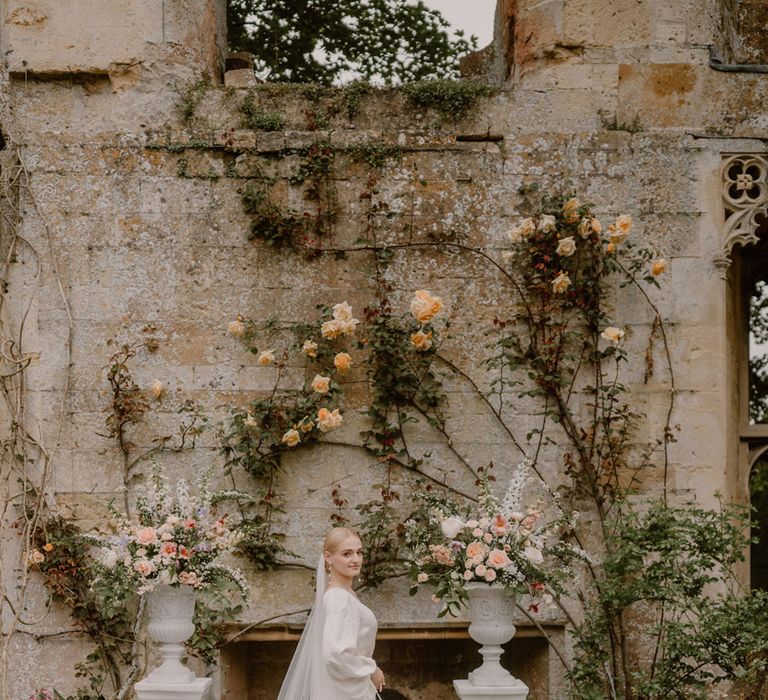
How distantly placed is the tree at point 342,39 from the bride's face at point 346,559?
7079 mm

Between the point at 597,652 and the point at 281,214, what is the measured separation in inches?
117

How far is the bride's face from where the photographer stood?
5137mm

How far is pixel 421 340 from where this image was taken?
6242 mm

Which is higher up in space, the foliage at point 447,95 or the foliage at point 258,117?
the foliage at point 447,95

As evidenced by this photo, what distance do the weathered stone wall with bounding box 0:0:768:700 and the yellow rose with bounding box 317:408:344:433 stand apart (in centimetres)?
24

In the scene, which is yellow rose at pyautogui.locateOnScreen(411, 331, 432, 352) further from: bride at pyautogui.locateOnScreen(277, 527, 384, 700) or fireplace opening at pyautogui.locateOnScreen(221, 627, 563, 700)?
fireplace opening at pyautogui.locateOnScreen(221, 627, 563, 700)

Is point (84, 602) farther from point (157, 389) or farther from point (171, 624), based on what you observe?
point (157, 389)

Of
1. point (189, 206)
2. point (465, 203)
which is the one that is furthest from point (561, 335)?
point (189, 206)

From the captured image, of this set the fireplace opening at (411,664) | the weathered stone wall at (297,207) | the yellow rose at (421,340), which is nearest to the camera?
the yellow rose at (421,340)

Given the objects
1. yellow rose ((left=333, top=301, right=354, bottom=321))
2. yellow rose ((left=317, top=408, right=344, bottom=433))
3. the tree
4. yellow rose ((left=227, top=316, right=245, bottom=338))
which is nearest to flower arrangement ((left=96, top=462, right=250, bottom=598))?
yellow rose ((left=317, top=408, right=344, bottom=433))

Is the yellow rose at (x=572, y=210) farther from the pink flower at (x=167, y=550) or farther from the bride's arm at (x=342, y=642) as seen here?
the pink flower at (x=167, y=550)

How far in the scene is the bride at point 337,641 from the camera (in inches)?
196

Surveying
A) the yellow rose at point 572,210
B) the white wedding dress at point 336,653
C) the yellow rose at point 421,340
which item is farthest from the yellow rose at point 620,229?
the white wedding dress at point 336,653

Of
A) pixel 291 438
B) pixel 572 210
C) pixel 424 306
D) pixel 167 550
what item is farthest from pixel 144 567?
pixel 572 210
